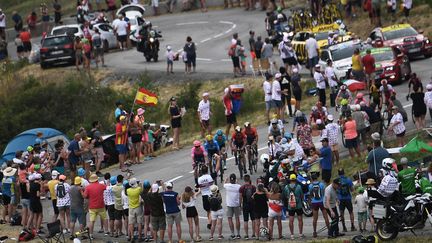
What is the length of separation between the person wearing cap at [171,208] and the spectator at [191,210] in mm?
197

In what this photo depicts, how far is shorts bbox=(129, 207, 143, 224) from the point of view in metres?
27.8

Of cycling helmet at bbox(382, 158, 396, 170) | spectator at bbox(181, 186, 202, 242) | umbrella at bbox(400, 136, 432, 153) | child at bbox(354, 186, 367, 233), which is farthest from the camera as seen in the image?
umbrella at bbox(400, 136, 432, 153)

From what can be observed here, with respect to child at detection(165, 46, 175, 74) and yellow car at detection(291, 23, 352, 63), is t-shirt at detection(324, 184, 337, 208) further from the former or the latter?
child at detection(165, 46, 175, 74)

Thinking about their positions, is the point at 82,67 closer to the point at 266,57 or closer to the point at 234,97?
the point at 266,57

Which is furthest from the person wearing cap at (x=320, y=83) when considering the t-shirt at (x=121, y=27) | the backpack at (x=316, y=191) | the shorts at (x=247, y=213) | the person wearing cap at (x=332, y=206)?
the t-shirt at (x=121, y=27)

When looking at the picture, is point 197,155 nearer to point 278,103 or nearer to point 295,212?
point 295,212

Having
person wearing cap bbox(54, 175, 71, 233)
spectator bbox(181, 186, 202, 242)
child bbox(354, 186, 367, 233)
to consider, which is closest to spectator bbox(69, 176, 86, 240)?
person wearing cap bbox(54, 175, 71, 233)

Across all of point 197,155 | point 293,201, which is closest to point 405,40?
point 197,155

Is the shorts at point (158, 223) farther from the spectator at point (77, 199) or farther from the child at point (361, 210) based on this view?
the child at point (361, 210)

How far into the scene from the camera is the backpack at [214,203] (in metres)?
26.8

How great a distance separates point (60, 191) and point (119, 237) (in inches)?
71.6

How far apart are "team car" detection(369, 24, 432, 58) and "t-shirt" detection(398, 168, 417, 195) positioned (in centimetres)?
1923

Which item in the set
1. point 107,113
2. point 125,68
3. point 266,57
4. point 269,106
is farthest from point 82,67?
point 269,106

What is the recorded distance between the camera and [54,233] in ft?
93.0
